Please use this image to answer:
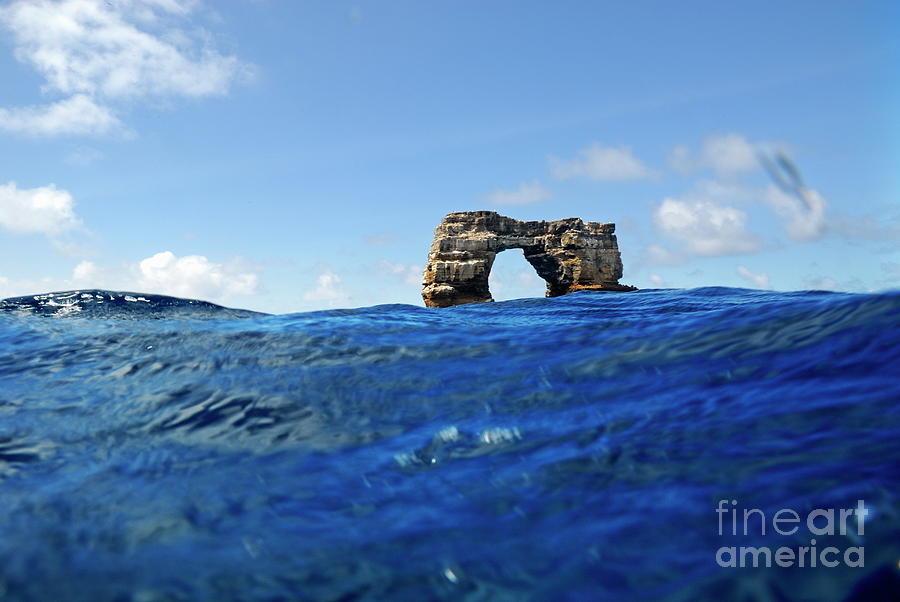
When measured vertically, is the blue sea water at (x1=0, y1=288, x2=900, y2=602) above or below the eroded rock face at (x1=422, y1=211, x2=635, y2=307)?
below

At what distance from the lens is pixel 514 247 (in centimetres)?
4253

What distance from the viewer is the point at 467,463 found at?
320 cm

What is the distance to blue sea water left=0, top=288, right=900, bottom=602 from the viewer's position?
212 centimetres

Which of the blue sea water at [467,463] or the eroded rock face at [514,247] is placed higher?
the eroded rock face at [514,247]

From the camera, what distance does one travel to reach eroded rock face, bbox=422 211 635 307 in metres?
39.3

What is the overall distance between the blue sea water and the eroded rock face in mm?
33263

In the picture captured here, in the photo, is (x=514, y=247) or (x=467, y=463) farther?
(x=514, y=247)

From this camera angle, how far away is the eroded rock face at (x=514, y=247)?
39312mm

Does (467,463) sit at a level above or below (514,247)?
below

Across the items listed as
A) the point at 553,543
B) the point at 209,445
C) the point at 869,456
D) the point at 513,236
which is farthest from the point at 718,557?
the point at 513,236

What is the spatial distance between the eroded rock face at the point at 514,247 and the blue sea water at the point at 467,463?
33.3 meters

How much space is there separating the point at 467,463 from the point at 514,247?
39.9 metres

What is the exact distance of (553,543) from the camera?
7.39 feet

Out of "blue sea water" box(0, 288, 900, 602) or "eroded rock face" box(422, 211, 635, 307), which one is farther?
"eroded rock face" box(422, 211, 635, 307)
